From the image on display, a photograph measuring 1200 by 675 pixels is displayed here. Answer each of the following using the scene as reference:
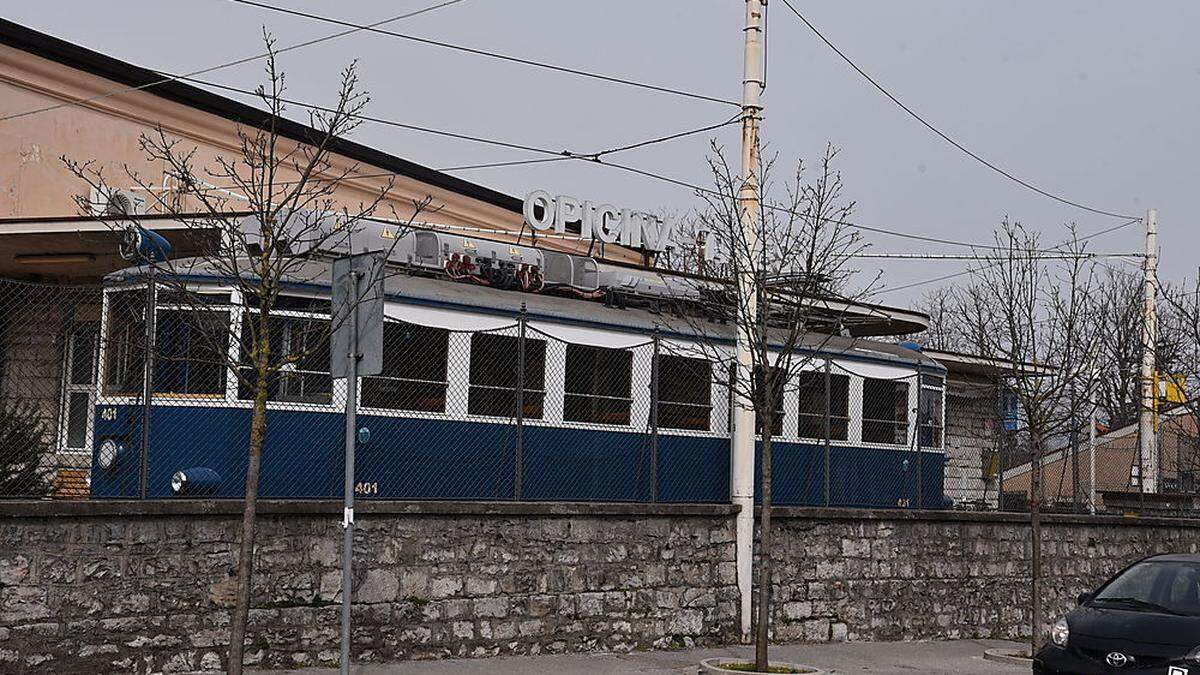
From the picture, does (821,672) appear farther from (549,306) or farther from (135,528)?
(135,528)

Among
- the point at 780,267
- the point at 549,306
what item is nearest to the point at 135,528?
the point at 549,306

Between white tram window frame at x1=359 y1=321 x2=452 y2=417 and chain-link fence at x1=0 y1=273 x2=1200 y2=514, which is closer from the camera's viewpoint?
chain-link fence at x1=0 y1=273 x2=1200 y2=514

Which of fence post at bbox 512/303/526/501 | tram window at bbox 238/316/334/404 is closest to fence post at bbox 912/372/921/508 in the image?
fence post at bbox 512/303/526/501

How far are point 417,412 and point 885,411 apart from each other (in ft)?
26.7

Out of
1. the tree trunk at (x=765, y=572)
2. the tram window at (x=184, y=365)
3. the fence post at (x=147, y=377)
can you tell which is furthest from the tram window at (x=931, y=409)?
the fence post at (x=147, y=377)

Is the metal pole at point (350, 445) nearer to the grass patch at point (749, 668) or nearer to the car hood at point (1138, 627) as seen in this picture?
the grass patch at point (749, 668)

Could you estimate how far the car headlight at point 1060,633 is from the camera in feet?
42.4

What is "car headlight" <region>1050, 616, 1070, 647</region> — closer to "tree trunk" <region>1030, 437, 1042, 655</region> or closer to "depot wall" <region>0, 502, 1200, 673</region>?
"depot wall" <region>0, 502, 1200, 673</region>

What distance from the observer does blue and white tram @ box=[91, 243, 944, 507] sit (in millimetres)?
13852

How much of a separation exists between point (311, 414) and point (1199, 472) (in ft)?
64.6

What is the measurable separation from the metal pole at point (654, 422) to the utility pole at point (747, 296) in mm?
883

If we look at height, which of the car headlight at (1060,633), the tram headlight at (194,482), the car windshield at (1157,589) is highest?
the tram headlight at (194,482)

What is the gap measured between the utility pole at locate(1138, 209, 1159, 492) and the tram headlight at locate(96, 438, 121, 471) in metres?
18.1

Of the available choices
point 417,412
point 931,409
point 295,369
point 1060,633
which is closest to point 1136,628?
point 1060,633
